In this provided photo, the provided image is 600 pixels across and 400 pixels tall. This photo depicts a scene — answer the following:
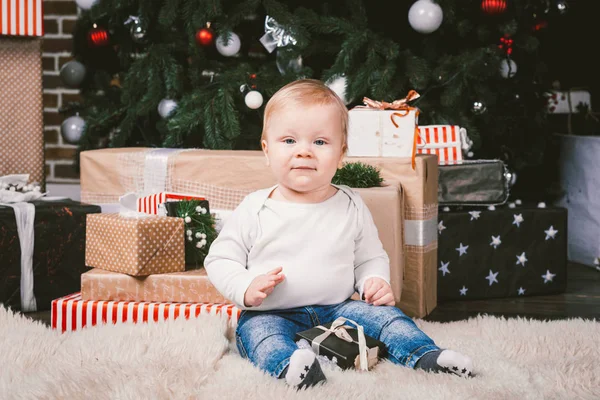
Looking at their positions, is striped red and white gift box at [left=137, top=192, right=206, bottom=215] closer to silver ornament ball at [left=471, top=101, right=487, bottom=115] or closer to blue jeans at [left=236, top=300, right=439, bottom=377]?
blue jeans at [left=236, top=300, right=439, bottom=377]

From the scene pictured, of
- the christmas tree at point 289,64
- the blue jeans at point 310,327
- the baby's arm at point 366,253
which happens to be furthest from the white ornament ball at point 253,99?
the blue jeans at point 310,327

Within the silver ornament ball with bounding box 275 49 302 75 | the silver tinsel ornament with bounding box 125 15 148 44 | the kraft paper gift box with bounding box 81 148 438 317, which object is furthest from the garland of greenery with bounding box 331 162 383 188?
the silver tinsel ornament with bounding box 125 15 148 44

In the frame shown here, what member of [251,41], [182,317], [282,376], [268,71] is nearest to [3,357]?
[182,317]

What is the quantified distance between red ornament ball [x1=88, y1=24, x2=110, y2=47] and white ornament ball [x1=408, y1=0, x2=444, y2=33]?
1.13 metres

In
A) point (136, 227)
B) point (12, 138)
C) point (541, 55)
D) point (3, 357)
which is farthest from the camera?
point (541, 55)

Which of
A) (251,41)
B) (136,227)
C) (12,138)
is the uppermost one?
(251,41)

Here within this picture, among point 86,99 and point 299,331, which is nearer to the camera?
point 299,331

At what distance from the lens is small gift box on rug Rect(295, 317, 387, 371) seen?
1277mm

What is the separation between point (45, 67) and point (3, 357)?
210 cm

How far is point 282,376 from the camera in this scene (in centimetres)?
120

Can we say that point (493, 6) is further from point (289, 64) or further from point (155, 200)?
point (155, 200)

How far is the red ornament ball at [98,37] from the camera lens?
2623mm

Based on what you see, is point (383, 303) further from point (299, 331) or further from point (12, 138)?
point (12, 138)

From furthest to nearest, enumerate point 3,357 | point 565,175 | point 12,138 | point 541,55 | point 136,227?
point 541,55, point 565,175, point 12,138, point 136,227, point 3,357
